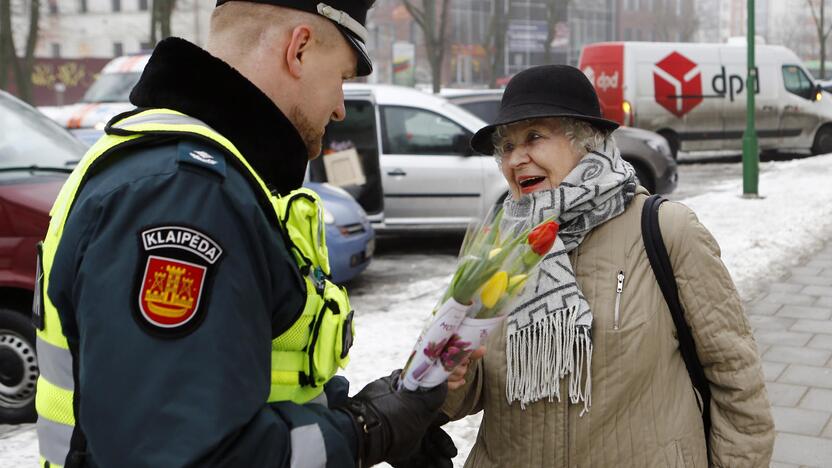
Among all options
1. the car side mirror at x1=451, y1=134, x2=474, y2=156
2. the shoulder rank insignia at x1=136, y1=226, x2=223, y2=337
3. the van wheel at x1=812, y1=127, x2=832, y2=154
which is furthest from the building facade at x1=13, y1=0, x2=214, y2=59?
the shoulder rank insignia at x1=136, y1=226, x2=223, y2=337

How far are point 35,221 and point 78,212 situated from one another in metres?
3.87

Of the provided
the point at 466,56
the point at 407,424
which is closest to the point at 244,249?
the point at 407,424

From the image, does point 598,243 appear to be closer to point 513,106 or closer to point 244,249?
point 513,106

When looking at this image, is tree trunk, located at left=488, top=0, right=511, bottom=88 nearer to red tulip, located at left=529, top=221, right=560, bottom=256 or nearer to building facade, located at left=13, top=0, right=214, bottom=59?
building facade, located at left=13, top=0, right=214, bottom=59

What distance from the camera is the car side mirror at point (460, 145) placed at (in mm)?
9961

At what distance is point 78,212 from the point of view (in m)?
1.35

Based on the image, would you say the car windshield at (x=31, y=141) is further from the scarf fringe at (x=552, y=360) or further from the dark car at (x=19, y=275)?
the scarf fringe at (x=552, y=360)

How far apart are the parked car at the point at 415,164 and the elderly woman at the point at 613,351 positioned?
7.27 m

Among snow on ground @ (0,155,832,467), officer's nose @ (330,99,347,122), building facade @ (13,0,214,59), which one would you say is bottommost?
snow on ground @ (0,155,832,467)

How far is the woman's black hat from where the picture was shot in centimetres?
241

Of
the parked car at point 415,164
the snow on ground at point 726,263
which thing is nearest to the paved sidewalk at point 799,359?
the snow on ground at point 726,263

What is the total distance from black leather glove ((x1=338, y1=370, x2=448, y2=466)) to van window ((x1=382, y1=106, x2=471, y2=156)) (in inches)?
329

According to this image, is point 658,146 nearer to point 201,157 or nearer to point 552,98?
point 552,98

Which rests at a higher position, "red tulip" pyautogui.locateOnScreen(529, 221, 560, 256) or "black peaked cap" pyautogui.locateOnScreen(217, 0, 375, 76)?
"black peaked cap" pyautogui.locateOnScreen(217, 0, 375, 76)
